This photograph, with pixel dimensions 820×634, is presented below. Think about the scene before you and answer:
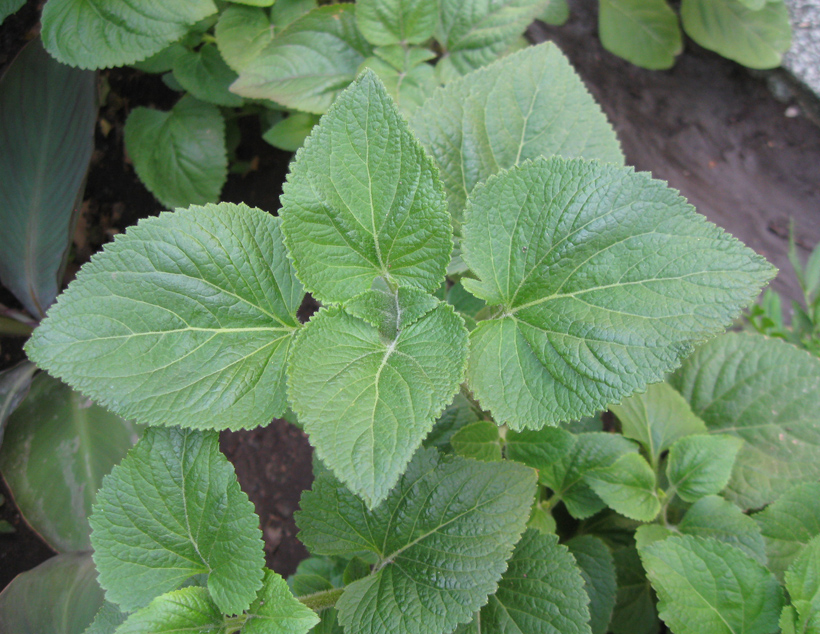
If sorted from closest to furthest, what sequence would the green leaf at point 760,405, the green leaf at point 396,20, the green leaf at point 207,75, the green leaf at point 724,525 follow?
the green leaf at point 724,525 → the green leaf at point 760,405 → the green leaf at point 396,20 → the green leaf at point 207,75

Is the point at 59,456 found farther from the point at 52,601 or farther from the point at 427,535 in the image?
the point at 427,535

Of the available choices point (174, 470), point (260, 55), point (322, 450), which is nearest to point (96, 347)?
point (174, 470)

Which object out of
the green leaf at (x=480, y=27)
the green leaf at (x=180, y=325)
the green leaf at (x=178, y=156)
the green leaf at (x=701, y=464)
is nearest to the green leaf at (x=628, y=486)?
the green leaf at (x=701, y=464)

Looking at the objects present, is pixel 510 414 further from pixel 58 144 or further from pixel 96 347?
pixel 58 144

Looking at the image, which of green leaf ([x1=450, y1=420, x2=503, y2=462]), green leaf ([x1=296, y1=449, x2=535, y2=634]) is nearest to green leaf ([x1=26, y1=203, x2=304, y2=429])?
green leaf ([x1=296, y1=449, x2=535, y2=634])

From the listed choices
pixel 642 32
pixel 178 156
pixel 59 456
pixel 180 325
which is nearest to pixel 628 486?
pixel 180 325

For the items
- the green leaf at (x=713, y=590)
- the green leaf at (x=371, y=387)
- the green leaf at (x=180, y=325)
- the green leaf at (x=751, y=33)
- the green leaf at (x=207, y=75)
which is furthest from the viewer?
the green leaf at (x=751, y=33)

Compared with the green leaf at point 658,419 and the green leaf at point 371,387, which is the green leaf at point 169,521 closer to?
the green leaf at point 371,387
